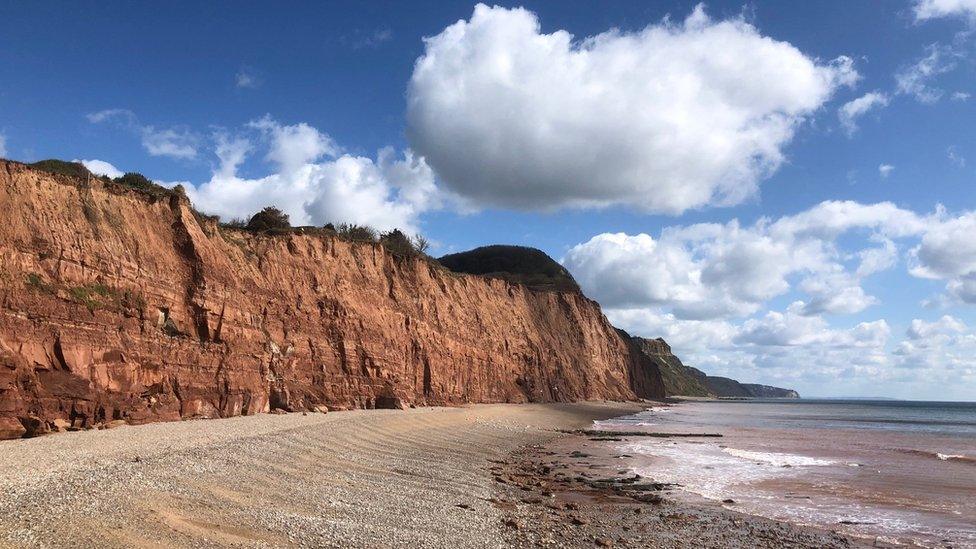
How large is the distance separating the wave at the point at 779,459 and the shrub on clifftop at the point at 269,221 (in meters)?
28.2

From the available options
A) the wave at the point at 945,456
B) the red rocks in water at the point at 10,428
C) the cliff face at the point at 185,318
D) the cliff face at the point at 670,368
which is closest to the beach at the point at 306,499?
the red rocks in water at the point at 10,428

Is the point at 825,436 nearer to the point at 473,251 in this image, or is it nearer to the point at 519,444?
the point at 519,444

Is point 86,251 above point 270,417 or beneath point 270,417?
above

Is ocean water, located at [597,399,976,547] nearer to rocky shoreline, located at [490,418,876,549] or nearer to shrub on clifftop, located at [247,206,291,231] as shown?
rocky shoreline, located at [490,418,876,549]

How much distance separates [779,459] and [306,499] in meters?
22.2

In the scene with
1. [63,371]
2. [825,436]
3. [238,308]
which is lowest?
[825,436]

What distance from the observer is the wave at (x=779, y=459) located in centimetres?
2439

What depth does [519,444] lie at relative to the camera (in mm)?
26734

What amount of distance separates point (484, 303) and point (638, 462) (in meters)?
36.5

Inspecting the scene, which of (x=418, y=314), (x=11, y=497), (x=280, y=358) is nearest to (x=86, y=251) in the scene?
(x=280, y=358)

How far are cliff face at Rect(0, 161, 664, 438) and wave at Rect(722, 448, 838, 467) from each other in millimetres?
18822

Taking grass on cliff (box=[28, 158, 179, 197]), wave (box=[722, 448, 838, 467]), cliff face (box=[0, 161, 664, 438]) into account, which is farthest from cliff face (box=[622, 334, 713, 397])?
grass on cliff (box=[28, 158, 179, 197])

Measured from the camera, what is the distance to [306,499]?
1090 cm

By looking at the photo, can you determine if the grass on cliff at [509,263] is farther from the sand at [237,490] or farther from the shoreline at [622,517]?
the sand at [237,490]
